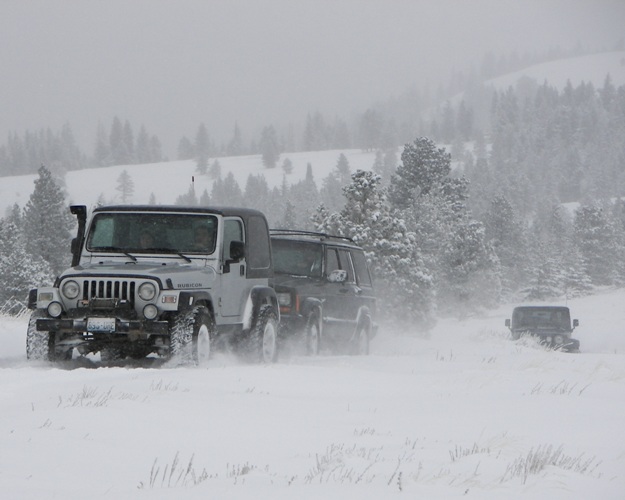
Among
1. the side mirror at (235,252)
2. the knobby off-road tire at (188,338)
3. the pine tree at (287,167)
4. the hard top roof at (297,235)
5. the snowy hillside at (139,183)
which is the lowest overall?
the knobby off-road tire at (188,338)

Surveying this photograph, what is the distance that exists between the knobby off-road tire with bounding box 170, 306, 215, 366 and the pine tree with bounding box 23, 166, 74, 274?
171 feet

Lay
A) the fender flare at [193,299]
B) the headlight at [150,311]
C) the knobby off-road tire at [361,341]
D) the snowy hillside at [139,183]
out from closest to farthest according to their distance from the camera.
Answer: the headlight at [150,311], the fender flare at [193,299], the knobby off-road tire at [361,341], the snowy hillside at [139,183]

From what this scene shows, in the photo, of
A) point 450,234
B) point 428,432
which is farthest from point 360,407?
point 450,234

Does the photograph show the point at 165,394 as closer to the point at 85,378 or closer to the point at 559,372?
the point at 85,378

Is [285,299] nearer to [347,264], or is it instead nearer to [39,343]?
[347,264]

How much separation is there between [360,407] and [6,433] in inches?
134

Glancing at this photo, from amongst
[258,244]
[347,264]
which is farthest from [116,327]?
[347,264]

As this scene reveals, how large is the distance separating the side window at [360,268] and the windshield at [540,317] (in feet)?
34.8

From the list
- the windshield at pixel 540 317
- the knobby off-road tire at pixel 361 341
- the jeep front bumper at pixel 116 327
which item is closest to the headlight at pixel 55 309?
the jeep front bumper at pixel 116 327

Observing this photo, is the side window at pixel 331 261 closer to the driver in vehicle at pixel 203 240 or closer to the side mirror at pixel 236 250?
the side mirror at pixel 236 250

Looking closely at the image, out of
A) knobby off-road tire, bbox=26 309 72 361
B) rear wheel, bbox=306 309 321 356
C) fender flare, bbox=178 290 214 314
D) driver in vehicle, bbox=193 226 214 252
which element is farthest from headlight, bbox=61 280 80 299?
rear wheel, bbox=306 309 321 356

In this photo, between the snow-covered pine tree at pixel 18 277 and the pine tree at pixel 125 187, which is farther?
the pine tree at pixel 125 187

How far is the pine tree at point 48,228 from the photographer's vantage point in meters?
61.7

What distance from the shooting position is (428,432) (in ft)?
22.8
